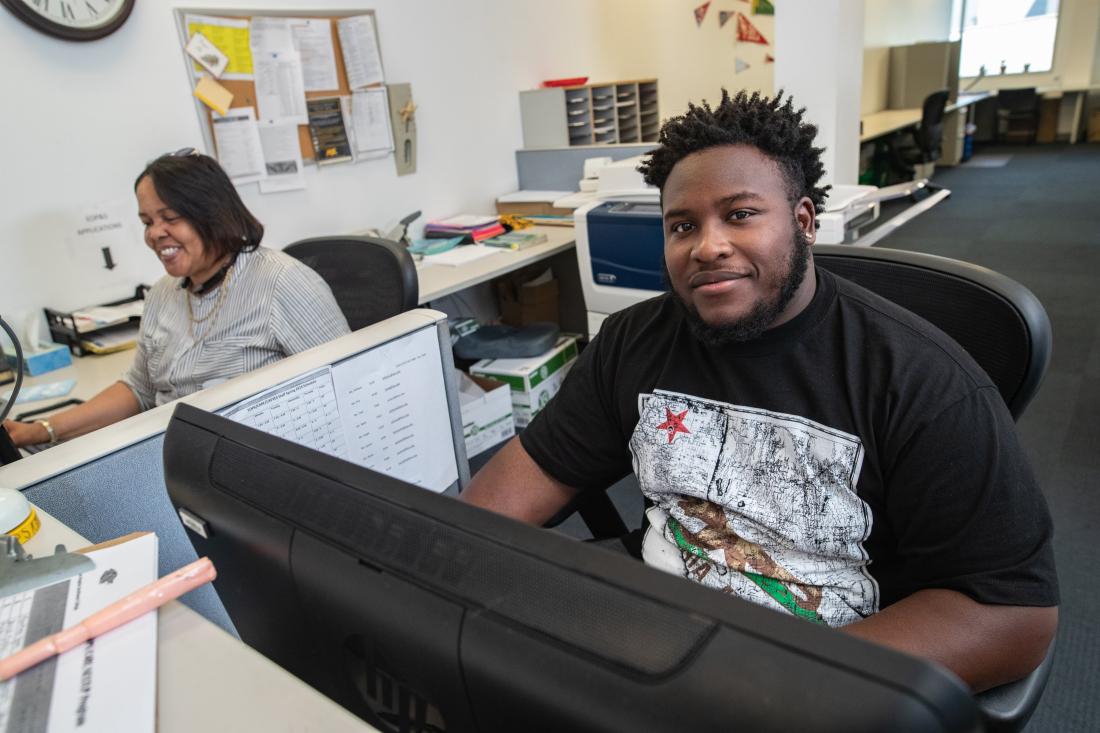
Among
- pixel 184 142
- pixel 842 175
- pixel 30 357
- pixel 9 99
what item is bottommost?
pixel 30 357

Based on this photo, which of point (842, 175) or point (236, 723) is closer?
point (236, 723)

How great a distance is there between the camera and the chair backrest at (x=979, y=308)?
963 mm

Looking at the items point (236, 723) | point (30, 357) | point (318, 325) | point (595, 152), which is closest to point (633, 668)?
→ point (236, 723)

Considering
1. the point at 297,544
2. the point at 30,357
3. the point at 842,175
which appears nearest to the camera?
the point at 297,544

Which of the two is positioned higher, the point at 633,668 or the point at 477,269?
the point at 633,668

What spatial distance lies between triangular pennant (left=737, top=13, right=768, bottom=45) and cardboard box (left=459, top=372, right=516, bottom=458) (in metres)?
3.17

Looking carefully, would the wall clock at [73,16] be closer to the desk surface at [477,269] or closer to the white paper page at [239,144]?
the white paper page at [239,144]

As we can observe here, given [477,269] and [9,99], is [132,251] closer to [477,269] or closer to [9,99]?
[9,99]

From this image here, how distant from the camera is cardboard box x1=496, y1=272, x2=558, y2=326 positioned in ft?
11.2

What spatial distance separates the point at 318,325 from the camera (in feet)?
5.33

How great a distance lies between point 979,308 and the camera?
1.01 metres

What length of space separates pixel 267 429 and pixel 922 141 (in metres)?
6.74

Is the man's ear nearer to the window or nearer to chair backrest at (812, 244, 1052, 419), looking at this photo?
chair backrest at (812, 244, 1052, 419)

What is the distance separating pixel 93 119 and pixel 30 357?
0.75 meters
